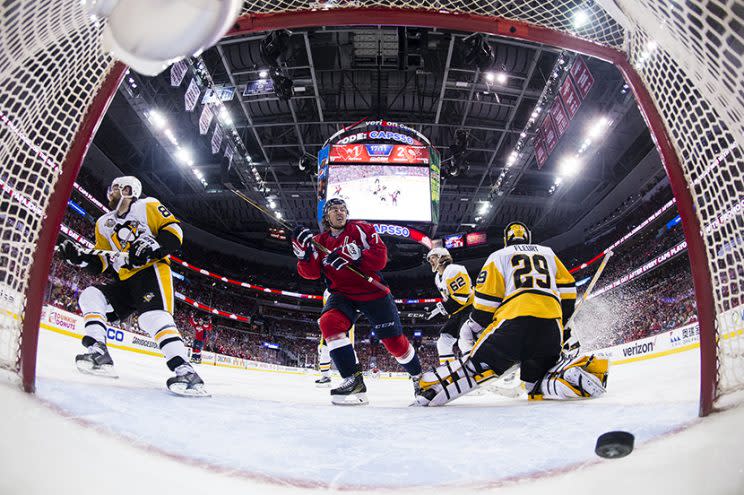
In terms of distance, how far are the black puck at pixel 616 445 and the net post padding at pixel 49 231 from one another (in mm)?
1422

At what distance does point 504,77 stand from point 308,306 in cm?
1730

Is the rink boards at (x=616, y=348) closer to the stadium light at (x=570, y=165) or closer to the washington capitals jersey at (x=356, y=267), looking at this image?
the washington capitals jersey at (x=356, y=267)

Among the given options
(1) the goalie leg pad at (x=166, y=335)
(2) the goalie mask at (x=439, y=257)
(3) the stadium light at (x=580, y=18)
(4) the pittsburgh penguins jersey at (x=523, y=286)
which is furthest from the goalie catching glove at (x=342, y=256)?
(2) the goalie mask at (x=439, y=257)

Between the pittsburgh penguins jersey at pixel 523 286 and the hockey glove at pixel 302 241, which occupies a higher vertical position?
the hockey glove at pixel 302 241

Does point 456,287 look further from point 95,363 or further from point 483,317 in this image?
point 95,363

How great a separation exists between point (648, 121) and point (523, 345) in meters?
1.26

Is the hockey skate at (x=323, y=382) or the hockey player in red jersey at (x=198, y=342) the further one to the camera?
the hockey player in red jersey at (x=198, y=342)

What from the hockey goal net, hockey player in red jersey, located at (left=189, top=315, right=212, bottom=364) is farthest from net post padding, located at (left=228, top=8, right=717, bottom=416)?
hockey player in red jersey, located at (left=189, top=315, right=212, bottom=364)

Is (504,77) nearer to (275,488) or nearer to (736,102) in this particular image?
(736,102)

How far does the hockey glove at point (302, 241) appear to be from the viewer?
2771 millimetres

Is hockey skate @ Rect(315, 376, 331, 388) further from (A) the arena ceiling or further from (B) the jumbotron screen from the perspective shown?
(A) the arena ceiling

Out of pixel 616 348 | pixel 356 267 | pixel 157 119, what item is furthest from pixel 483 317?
pixel 157 119

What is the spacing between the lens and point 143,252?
2.22m

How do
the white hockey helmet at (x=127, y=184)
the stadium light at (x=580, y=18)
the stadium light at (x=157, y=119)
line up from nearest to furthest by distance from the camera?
the stadium light at (x=580, y=18) < the white hockey helmet at (x=127, y=184) < the stadium light at (x=157, y=119)
